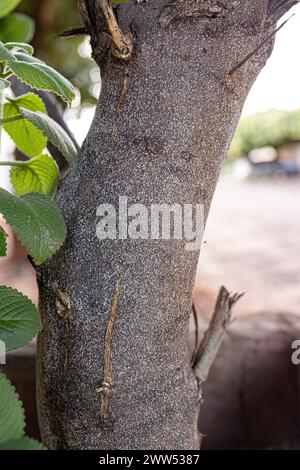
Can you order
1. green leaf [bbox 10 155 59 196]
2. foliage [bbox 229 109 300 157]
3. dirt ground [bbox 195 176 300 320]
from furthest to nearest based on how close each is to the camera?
1. foliage [bbox 229 109 300 157]
2. dirt ground [bbox 195 176 300 320]
3. green leaf [bbox 10 155 59 196]

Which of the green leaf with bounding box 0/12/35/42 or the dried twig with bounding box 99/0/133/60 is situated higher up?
the green leaf with bounding box 0/12/35/42

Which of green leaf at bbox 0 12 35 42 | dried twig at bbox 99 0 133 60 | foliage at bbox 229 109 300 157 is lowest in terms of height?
dried twig at bbox 99 0 133 60

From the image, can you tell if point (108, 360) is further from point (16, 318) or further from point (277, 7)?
point (277, 7)

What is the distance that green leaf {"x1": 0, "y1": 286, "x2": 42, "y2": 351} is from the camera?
44 centimetres

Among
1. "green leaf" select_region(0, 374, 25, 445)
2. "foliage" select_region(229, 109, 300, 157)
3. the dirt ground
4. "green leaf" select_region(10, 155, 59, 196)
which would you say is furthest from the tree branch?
"foliage" select_region(229, 109, 300, 157)

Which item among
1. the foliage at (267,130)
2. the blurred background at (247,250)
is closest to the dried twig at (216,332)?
the blurred background at (247,250)

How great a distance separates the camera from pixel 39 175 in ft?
1.92

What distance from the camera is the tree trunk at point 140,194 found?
50 cm

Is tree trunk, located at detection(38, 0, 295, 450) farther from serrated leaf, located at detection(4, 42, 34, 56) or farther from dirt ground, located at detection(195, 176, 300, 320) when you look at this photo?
dirt ground, located at detection(195, 176, 300, 320)

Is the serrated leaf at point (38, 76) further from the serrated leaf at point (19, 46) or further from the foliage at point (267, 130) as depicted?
the foliage at point (267, 130)

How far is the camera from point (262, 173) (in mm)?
8680

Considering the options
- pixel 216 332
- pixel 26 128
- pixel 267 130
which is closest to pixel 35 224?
pixel 26 128

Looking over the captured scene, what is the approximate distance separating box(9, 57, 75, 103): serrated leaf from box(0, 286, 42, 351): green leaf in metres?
0.16

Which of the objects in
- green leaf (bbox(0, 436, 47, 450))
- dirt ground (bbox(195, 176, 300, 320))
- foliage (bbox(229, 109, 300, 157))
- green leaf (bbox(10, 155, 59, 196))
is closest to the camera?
green leaf (bbox(0, 436, 47, 450))
